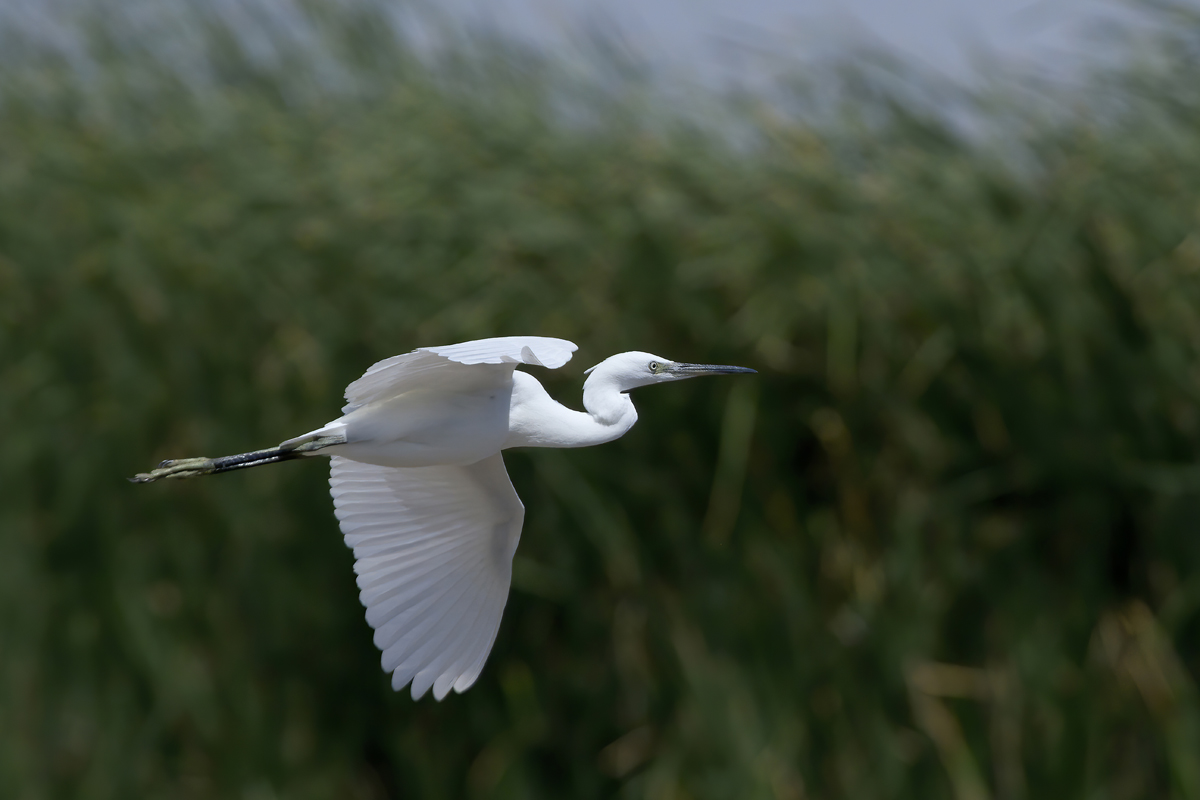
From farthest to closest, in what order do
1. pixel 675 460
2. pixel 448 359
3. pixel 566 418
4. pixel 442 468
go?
pixel 675 460 < pixel 442 468 < pixel 566 418 < pixel 448 359

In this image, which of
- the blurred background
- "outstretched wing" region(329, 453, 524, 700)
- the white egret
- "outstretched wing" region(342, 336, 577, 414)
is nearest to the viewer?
"outstretched wing" region(342, 336, 577, 414)

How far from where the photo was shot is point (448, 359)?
1.44m

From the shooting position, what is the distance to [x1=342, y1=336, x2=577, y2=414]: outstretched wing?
1357 millimetres

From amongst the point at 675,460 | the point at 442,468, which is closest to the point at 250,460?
the point at 442,468

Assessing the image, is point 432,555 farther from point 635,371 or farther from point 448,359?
→ point 448,359

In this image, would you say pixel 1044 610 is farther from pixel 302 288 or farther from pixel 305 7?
pixel 305 7

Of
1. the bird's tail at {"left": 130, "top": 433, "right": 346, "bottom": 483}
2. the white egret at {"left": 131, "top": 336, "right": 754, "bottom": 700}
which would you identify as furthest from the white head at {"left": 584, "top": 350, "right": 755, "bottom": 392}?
the bird's tail at {"left": 130, "top": 433, "right": 346, "bottom": 483}

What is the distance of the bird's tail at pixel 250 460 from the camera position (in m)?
1.63

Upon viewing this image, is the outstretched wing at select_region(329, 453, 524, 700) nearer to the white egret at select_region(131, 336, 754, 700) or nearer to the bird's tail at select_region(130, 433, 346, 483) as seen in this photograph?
the white egret at select_region(131, 336, 754, 700)

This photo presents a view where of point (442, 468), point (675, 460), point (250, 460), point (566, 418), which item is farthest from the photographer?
point (675, 460)

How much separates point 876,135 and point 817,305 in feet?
1.36

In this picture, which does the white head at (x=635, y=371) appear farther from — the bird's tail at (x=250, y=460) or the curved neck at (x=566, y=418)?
the bird's tail at (x=250, y=460)

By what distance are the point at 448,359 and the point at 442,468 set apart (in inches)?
23.8

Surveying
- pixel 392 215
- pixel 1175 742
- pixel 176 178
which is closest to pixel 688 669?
pixel 1175 742
